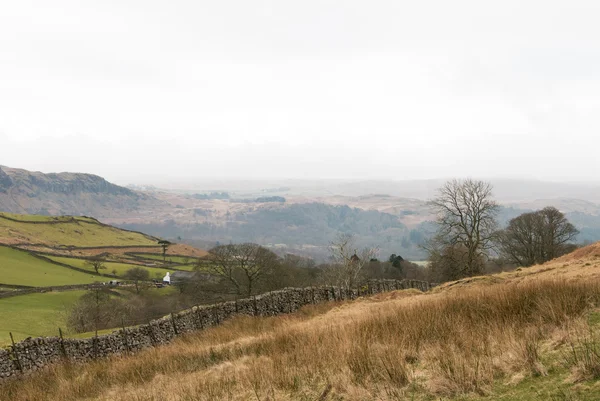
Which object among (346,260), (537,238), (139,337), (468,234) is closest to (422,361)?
(139,337)

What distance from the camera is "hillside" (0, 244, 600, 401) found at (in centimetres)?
531

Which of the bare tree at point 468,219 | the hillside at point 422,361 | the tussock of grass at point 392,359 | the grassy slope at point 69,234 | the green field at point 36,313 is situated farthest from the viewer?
the grassy slope at point 69,234

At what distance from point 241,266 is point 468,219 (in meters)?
32.4

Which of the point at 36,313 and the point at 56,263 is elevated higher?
the point at 56,263

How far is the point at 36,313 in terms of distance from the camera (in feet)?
170

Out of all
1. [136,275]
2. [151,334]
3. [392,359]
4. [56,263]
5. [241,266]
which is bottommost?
[136,275]

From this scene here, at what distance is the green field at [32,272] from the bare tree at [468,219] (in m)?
66.1

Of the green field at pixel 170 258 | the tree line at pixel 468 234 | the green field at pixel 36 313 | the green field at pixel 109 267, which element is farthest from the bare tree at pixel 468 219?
the green field at pixel 170 258

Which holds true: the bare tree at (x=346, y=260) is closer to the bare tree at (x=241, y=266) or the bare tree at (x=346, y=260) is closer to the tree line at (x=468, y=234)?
the tree line at (x=468, y=234)

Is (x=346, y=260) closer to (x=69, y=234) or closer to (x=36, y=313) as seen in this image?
(x=36, y=313)

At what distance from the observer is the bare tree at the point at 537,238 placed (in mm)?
59688

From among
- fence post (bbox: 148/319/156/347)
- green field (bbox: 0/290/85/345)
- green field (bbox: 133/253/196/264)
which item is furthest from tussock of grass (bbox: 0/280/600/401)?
green field (bbox: 133/253/196/264)

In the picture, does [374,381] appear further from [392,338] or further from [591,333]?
[591,333]

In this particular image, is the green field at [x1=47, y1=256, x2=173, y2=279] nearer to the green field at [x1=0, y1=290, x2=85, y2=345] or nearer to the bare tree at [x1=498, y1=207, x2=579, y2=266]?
the green field at [x1=0, y1=290, x2=85, y2=345]
